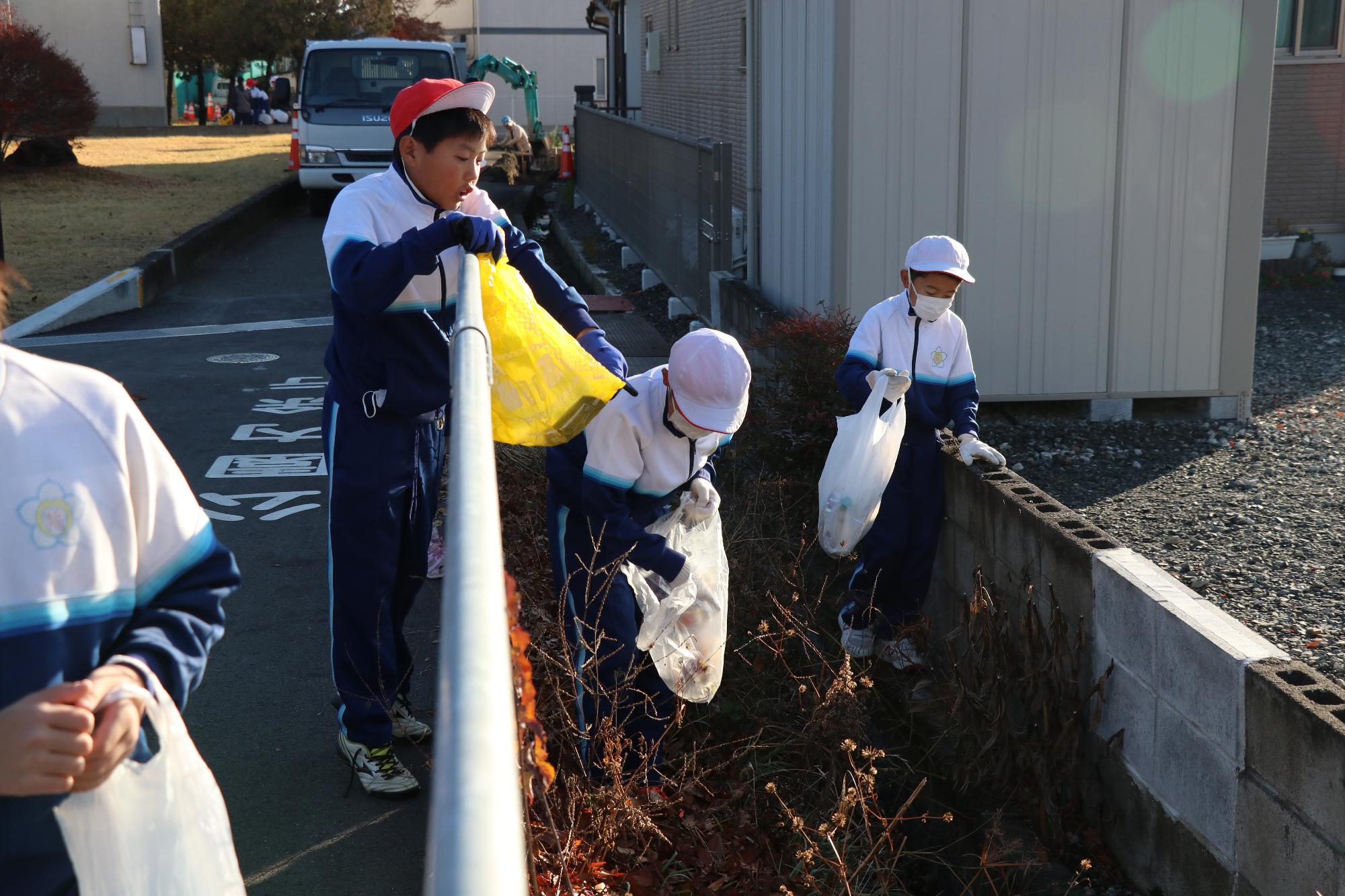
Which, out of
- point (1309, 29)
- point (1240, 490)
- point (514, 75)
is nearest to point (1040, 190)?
point (1240, 490)

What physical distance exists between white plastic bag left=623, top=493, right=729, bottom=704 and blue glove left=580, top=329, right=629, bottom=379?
1.67 ft

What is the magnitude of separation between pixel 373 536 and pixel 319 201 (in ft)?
64.9

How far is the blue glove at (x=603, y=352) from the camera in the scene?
11.7ft

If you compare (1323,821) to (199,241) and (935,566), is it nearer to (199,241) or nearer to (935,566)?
(935,566)

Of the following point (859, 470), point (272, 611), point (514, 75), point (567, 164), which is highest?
point (514, 75)

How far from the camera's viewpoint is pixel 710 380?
141 inches

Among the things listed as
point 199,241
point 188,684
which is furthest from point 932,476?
point 199,241

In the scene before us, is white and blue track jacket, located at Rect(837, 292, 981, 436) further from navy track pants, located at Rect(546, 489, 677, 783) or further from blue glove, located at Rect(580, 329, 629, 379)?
blue glove, located at Rect(580, 329, 629, 379)

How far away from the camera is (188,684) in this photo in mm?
1870

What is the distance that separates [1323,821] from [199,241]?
15680 millimetres

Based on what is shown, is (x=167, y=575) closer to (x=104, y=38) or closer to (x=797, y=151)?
(x=797, y=151)

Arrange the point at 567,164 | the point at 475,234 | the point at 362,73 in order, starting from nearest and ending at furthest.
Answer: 1. the point at 475,234
2. the point at 362,73
3. the point at 567,164

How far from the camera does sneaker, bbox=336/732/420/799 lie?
3920 mm

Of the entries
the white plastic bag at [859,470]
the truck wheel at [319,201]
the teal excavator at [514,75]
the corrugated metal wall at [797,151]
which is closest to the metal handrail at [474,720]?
the white plastic bag at [859,470]
